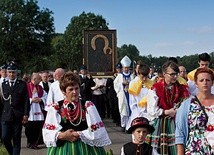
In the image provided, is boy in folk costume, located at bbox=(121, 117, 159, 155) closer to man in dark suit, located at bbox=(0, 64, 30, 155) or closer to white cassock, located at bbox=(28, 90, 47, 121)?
man in dark suit, located at bbox=(0, 64, 30, 155)

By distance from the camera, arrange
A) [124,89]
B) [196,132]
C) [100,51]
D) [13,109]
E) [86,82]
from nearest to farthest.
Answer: [196,132] → [13,109] → [124,89] → [86,82] → [100,51]

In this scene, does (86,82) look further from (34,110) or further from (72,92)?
(72,92)

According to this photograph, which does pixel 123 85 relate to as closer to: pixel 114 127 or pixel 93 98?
pixel 114 127

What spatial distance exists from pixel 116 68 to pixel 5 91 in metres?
7.24

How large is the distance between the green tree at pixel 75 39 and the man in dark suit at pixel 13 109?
49.6m

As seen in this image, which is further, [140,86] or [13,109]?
[13,109]

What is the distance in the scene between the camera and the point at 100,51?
17078 millimetres

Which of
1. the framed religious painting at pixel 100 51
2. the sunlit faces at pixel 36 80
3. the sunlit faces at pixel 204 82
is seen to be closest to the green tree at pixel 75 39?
the framed religious painting at pixel 100 51

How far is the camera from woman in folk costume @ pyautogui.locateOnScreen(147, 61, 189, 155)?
7.25m

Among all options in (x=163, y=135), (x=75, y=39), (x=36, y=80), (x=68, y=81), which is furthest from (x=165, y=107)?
(x=75, y=39)

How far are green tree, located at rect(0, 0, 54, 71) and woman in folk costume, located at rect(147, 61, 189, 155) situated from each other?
53.6 metres

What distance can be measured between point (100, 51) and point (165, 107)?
9.91 meters

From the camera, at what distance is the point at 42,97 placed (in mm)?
11953

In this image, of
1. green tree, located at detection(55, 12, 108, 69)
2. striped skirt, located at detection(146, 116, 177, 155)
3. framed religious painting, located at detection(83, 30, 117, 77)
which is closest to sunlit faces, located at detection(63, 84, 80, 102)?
striped skirt, located at detection(146, 116, 177, 155)
